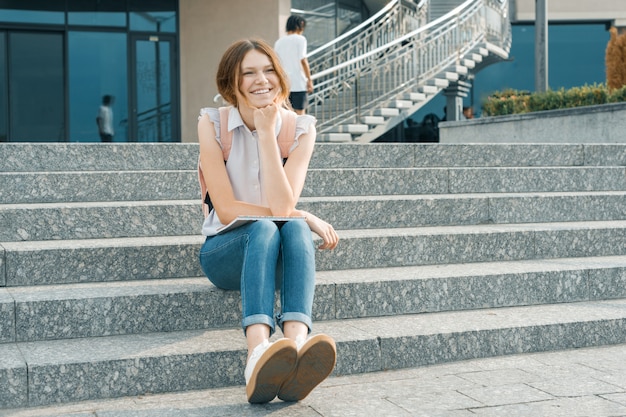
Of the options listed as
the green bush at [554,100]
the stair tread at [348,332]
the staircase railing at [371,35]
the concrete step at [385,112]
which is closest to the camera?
the stair tread at [348,332]

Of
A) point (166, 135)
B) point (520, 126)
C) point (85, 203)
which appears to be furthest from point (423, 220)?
point (166, 135)

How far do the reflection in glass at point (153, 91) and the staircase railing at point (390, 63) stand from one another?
2889 millimetres

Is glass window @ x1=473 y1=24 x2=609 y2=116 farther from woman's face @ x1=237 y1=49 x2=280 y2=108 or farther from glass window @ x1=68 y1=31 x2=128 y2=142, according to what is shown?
woman's face @ x1=237 y1=49 x2=280 y2=108

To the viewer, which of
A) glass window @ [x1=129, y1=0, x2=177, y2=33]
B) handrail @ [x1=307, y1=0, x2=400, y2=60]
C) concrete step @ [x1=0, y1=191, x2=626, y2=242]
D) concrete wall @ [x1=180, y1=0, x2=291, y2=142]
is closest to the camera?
concrete step @ [x1=0, y1=191, x2=626, y2=242]

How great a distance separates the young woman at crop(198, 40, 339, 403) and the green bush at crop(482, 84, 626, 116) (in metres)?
8.09

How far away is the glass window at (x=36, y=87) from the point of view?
1436cm

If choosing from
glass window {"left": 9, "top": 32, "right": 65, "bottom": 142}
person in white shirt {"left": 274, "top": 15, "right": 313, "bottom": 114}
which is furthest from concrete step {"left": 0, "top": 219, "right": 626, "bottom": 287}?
glass window {"left": 9, "top": 32, "right": 65, "bottom": 142}

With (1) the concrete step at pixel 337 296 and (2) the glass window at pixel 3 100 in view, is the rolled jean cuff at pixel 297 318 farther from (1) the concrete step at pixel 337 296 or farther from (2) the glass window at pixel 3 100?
(2) the glass window at pixel 3 100

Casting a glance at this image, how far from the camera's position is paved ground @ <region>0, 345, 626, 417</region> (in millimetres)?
3389

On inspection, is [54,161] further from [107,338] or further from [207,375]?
[207,375]

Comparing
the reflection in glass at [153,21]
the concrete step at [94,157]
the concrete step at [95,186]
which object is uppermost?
the reflection in glass at [153,21]

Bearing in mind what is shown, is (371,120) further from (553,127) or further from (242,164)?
(242,164)

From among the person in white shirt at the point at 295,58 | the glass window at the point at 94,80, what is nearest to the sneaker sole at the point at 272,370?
the person in white shirt at the point at 295,58

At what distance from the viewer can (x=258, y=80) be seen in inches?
157
